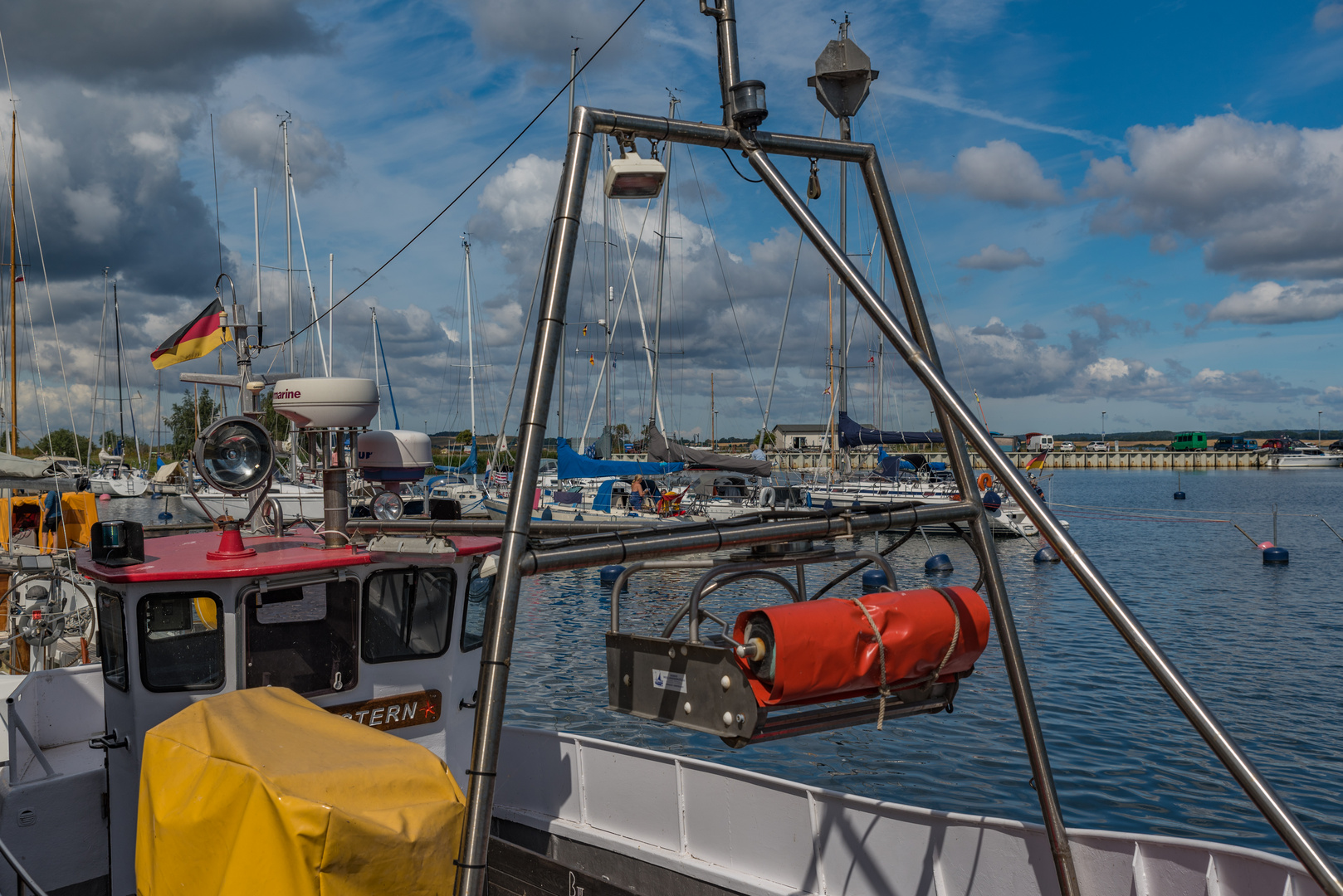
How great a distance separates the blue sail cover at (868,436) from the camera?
4841 centimetres

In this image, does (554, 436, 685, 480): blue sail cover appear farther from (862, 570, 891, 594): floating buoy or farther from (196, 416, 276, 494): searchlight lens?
(196, 416, 276, 494): searchlight lens

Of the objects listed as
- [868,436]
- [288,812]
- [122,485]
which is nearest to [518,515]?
[288,812]

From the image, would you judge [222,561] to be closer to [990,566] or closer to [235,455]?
[235,455]

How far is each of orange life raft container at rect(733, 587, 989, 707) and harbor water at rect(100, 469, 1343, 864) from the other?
9.22m

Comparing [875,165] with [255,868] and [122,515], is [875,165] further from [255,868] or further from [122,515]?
[122,515]

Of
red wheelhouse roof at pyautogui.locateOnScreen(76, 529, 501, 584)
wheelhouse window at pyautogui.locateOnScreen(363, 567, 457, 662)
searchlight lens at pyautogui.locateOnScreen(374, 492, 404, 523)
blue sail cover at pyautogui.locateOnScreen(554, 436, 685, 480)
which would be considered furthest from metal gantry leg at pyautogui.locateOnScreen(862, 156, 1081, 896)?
blue sail cover at pyautogui.locateOnScreen(554, 436, 685, 480)

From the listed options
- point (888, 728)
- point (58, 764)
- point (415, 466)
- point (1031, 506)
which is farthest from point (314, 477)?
point (888, 728)

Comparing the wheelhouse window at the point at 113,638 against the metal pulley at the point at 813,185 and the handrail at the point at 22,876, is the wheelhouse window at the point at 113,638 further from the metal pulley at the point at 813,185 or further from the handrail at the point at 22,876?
the metal pulley at the point at 813,185

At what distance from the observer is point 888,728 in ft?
51.6

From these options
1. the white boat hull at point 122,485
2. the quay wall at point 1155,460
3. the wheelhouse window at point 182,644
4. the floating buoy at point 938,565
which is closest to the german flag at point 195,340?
the wheelhouse window at point 182,644

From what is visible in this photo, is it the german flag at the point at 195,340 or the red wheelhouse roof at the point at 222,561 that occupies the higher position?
the german flag at the point at 195,340

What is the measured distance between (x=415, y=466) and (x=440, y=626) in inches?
71.0

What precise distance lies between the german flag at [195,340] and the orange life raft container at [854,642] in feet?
26.5

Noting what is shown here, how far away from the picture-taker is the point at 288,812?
10.7ft
